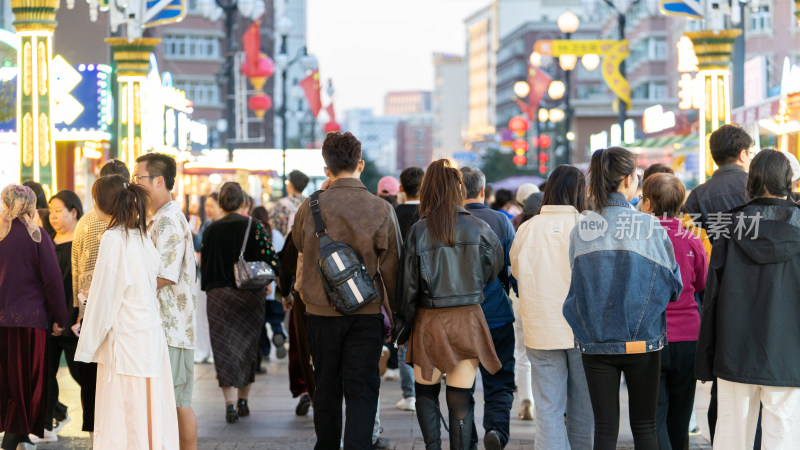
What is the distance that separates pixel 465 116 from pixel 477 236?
193325 mm

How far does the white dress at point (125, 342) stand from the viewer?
6344 millimetres

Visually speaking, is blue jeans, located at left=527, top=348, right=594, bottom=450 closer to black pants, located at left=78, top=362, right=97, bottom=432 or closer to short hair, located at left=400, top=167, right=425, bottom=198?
short hair, located at left=400, top=167, right=425, bottom=198

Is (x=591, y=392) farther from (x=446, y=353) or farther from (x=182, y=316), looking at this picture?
(x=182, y=316)

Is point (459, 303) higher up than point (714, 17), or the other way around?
point (714, 17)

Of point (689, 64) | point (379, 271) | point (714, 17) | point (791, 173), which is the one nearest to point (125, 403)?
point (379, 271)

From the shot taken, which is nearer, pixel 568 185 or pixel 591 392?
pixel 591 392

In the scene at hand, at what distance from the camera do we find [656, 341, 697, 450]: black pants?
679cm

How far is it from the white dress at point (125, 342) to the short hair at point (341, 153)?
1.21m

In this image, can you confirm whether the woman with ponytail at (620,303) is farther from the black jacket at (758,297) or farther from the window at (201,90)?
the window at (201,90)

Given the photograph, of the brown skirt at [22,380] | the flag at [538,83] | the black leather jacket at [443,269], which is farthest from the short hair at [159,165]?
the flag at [538,83]

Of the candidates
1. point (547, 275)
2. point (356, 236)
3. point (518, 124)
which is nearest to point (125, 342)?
point (356, 236)

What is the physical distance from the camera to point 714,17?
1248 cm

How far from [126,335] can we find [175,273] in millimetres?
512

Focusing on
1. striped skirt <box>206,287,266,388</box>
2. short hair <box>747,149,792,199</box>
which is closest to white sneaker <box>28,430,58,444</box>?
striped skirt <box>206,287,266,388</box>
